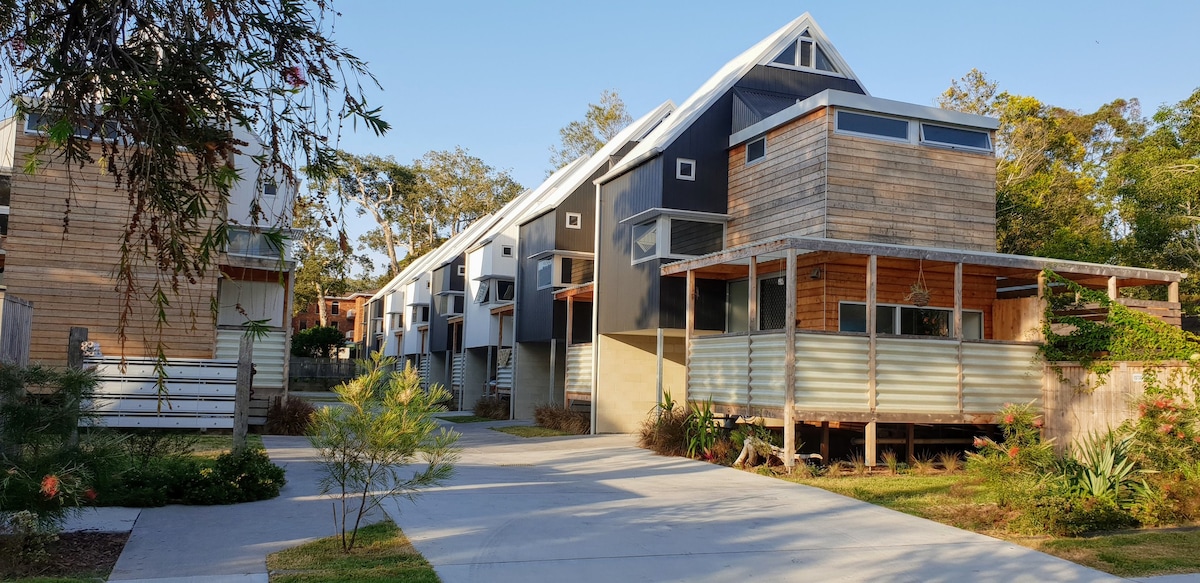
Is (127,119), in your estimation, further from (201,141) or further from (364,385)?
(364,385)

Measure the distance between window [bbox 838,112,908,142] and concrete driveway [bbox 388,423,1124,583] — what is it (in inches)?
283

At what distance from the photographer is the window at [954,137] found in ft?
59.5

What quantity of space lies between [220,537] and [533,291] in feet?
62.9

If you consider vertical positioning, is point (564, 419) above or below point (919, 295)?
below

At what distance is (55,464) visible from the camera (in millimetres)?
7434

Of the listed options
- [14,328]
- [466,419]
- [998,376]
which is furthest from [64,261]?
[998,376]

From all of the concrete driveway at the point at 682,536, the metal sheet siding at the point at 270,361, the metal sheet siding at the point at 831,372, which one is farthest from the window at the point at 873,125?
the metal sheet siding at the point at 270,361

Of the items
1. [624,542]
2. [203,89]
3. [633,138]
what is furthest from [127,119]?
[633,138]

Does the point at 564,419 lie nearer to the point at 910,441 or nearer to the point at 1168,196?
the point at 910,441

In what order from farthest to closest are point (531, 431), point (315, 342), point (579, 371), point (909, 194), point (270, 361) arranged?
point (315, 342) → point (579, 371) → point (531, 431) → point (270, 361) → point (909, 194)

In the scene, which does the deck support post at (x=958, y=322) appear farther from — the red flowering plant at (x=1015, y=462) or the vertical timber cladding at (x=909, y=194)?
the red flowering plant at (x=1015, y=462)

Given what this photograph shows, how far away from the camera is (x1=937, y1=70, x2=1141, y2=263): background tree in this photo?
29.6 m

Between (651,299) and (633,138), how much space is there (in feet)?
32.0

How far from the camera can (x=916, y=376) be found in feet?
49.6
